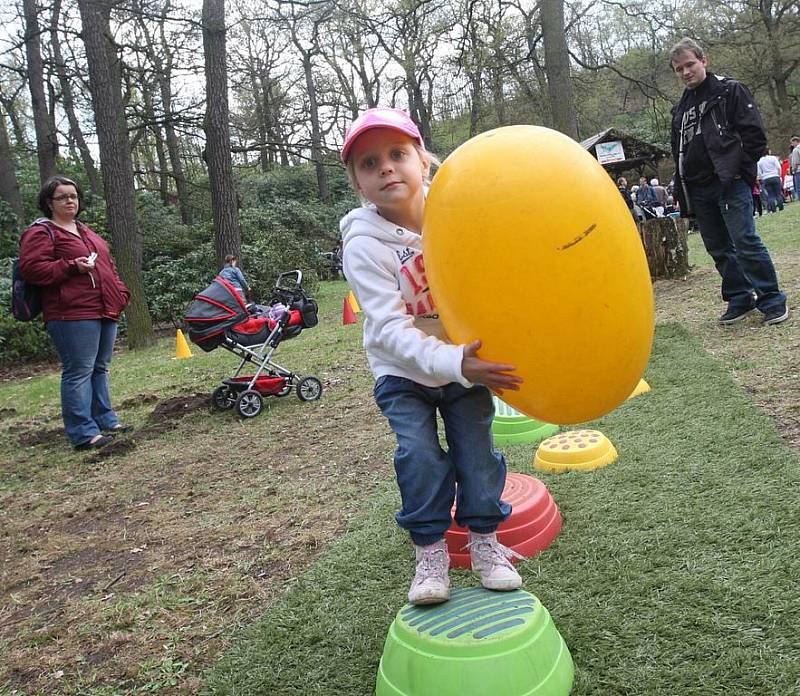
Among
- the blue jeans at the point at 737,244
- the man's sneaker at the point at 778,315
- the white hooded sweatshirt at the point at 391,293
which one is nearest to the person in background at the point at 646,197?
the blue jeans at the point at 737,244

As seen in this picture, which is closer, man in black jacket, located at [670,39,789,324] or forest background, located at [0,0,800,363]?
man in black jacket, located at [670,39,789,324]

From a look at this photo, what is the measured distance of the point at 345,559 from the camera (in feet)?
8.71

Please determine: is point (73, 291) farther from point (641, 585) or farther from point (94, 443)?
point (641, 585)

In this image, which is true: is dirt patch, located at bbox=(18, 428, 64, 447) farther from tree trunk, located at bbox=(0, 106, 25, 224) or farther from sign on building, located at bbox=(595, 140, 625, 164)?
sign on building, located at bbox=(595, 140, 625, 164)

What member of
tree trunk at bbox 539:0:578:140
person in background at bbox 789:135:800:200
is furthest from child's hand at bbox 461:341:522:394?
person in background at bbox 789:135:800:200

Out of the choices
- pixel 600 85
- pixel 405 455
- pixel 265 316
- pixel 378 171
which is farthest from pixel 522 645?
pixel 600 85

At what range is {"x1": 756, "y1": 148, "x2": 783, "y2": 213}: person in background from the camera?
54.9ft

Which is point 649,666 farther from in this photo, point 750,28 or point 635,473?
point 750,28

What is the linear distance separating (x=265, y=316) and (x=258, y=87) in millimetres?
23296

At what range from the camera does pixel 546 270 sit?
5.10 feet

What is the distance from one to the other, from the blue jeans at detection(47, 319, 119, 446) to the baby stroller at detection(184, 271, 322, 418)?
71cm

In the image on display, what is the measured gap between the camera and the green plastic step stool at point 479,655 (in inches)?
66.1

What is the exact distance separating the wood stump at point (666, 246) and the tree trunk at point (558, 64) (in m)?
1.88

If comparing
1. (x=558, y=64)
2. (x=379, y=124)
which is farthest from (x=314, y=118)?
(x=379, y=124)
